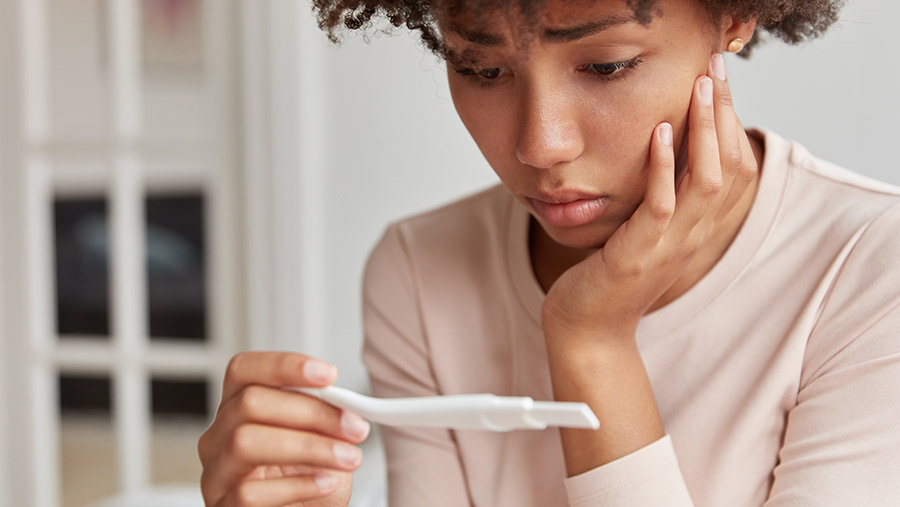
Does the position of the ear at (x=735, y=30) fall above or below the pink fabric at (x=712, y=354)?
above

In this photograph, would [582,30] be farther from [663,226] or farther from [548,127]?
[663,226]

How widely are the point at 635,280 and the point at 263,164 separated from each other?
1.42 metres

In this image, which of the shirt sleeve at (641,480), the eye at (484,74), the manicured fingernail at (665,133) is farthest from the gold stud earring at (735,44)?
the shirt sleeve at (641,480)

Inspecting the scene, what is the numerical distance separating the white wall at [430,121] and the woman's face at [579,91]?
0.75m

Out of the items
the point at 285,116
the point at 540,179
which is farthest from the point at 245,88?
the point at 540,179

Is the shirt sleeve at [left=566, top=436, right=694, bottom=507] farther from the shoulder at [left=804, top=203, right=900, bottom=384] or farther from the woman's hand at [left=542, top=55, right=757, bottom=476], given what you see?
the shoulder at [left=804, top=203, right=900, bottom=384]

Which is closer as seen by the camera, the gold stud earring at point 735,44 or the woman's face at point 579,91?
the woman's face at point 579,91

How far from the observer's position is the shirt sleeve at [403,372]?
108 centimetres

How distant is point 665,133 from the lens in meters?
0.83

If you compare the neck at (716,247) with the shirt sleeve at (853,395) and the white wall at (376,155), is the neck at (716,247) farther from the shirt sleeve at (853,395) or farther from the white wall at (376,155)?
the white wall at (376,155)

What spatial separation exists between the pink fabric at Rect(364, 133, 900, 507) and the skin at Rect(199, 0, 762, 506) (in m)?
0.08

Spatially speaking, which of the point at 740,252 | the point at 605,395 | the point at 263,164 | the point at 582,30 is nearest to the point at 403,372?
the point at 605,395

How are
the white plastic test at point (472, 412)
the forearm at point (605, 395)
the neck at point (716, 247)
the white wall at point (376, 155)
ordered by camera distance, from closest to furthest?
the white plastic test at point (472, 412) → the forearm at point (605, 395) → the neck at point (716, 247) → the white wall at point (376, 155)

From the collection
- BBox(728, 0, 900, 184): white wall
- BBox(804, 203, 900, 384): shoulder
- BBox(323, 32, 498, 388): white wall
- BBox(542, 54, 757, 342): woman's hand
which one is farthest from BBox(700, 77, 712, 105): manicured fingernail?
BBox(323, 32, 498, 388): white wall
